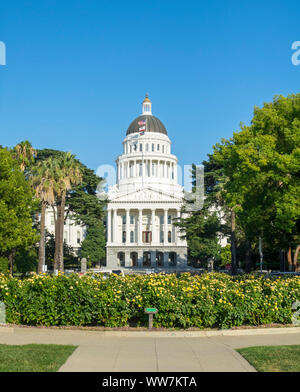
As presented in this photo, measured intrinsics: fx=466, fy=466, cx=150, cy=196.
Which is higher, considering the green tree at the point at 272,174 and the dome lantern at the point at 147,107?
the dome lantern at the point at 147,107

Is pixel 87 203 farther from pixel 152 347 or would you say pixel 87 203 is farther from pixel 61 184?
pixel 152 347

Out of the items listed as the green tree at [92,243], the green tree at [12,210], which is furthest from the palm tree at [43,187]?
the green tree at [92,243]

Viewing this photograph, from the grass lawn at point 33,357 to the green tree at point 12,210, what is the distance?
2050 centimetres

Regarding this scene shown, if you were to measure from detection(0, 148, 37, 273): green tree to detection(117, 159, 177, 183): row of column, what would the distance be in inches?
3005

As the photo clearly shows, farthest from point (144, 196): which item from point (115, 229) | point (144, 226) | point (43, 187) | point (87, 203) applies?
point (43, 187)

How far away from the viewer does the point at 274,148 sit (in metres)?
27.9

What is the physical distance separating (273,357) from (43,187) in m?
34.7

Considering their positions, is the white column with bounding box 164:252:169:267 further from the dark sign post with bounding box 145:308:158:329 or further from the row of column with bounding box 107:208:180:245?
the dark sign post with bounding box 145:308:158:329

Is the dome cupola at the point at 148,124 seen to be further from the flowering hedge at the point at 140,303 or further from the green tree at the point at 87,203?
the flowering hedge at the point at 140,303

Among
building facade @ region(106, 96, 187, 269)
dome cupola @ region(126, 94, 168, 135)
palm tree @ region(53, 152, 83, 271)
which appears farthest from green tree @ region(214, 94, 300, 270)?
dome cupola @ region(126, 94, 168, 135)

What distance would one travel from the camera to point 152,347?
35.9 feet

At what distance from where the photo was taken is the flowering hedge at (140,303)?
Answer: 44.3ft

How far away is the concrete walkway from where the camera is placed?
8875 mm
